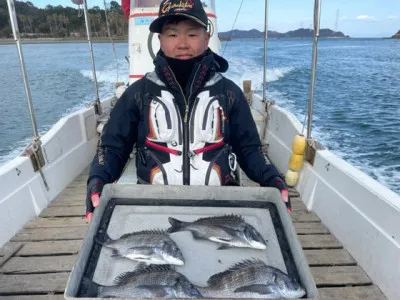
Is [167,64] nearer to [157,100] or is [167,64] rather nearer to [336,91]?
[157,100]

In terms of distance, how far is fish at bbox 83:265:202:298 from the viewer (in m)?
1.45

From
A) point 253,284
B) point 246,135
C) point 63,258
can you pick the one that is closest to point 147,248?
point 253,284

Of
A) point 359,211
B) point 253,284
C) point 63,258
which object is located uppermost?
point 253,284

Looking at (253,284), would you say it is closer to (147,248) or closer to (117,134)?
(147,248)

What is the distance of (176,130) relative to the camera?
2461 mm

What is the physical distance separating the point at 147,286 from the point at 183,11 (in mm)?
1717

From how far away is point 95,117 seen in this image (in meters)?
6.59

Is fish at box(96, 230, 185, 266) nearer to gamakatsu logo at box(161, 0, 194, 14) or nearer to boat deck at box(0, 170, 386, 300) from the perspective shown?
gamakatsu logo at box(161, 0, 194, 14)

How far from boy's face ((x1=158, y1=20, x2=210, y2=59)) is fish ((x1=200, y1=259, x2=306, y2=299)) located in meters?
1.50

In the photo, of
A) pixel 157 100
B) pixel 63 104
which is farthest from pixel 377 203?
pixel 63 104

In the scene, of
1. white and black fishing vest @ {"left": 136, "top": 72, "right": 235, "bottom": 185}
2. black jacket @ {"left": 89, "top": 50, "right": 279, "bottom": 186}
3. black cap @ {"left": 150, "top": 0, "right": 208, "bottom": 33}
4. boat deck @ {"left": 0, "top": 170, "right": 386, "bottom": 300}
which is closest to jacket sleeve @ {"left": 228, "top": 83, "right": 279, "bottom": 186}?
black jacket @ {"left": 89, "top": 50, "right": 279, "bottom": 186}

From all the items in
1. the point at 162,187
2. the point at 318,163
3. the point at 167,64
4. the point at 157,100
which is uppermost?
the point at 167,64

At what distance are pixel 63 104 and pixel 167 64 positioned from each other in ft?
59.2

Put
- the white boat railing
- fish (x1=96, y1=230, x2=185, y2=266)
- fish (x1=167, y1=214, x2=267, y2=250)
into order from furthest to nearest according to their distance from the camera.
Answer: the white boat railing
fish (x1=167, y1=214, x2=267, y2=250)
fish (x1=96, y1=230, x2=185, y2=266)
